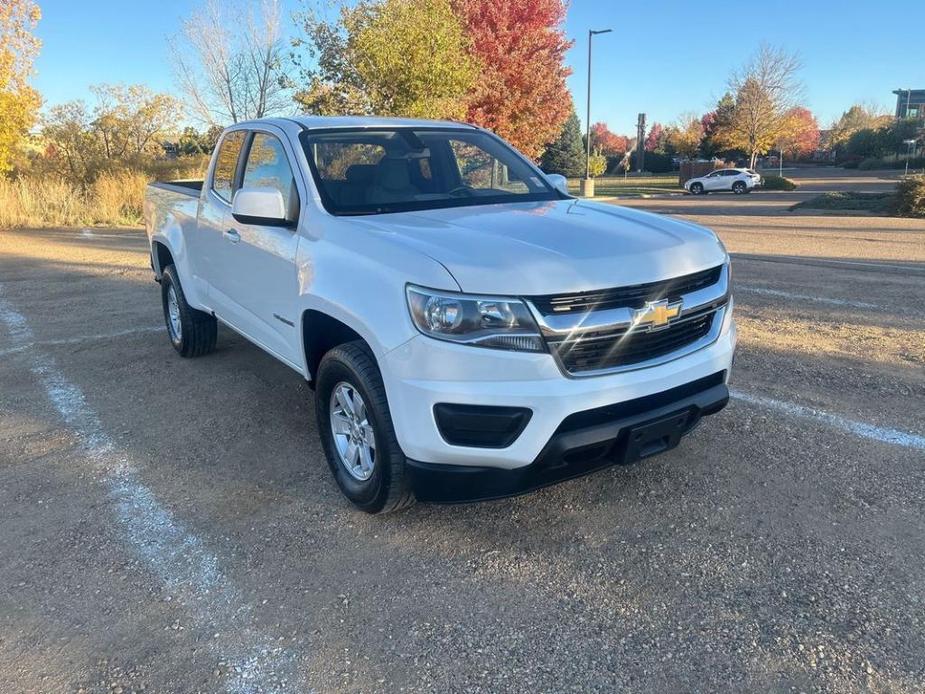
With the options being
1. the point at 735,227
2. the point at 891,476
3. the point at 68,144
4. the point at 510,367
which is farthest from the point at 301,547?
the point at 68,144

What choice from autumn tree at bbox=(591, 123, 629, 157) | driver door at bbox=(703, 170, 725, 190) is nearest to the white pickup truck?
driver door at bbox=(703, 170, 725, 190)

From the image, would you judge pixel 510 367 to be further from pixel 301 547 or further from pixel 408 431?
pixel 301 547

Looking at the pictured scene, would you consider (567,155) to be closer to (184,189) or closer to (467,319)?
(184,189)

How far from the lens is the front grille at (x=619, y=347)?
9.10ft

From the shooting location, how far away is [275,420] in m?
4.68

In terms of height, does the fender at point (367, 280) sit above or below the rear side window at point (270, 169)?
below

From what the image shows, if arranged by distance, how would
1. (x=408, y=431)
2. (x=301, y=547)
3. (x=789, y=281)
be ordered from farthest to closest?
(x=789, y=281), (x=301, y=547), (x=408, y=431)

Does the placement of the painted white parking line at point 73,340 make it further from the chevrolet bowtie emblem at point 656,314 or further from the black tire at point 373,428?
the chevrolet bowtie emblem at point 656,314

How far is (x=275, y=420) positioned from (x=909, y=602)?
361 centimetres

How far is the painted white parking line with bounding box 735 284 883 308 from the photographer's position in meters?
7.29

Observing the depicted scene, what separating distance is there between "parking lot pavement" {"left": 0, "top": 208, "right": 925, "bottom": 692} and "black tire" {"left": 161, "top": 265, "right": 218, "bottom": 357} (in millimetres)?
723

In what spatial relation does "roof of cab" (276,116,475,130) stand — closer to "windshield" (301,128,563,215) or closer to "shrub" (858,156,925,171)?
"windshield" (301,128,563,215)

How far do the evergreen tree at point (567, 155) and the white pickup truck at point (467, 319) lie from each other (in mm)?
50514

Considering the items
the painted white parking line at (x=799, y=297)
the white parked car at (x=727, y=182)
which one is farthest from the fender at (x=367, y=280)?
the white parked car at (x=727, y=182)
